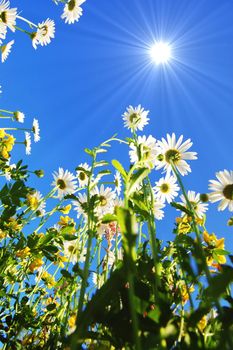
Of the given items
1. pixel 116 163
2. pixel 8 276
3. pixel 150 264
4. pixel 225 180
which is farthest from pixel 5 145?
pixel 150 264

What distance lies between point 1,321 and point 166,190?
1.45 meters

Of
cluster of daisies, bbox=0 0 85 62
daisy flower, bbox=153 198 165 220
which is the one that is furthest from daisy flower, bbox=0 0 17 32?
daisy flower, bbox=153 198 165 220

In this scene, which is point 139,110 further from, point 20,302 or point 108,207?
point 20,302

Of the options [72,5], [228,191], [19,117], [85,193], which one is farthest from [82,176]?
[72,5]

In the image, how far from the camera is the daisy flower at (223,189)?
2.06 metres

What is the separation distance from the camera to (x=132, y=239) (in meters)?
0.62

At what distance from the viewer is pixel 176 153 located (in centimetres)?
221

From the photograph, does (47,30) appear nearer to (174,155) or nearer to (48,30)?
(48,30)

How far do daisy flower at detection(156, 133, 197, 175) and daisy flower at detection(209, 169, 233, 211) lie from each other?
7.3 inches

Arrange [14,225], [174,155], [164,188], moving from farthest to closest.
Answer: [164,188] → [14,225] → [174,155]

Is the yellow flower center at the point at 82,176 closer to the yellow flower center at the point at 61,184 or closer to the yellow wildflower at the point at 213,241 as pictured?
the yellow flower center at the point at 61,184

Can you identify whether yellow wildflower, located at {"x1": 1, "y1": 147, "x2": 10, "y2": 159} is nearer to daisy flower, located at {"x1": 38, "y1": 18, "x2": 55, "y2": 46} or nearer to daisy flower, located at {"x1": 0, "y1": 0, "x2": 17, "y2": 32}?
daisy flower, located at {"x1": 0, "y1": 0, "x2": 17, "y2": 32}

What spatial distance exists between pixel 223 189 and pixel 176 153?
1.18ft

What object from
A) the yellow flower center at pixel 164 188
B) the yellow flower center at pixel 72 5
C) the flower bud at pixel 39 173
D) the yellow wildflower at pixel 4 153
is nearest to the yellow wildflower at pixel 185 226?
the yellow flower center at pixel 164 188
